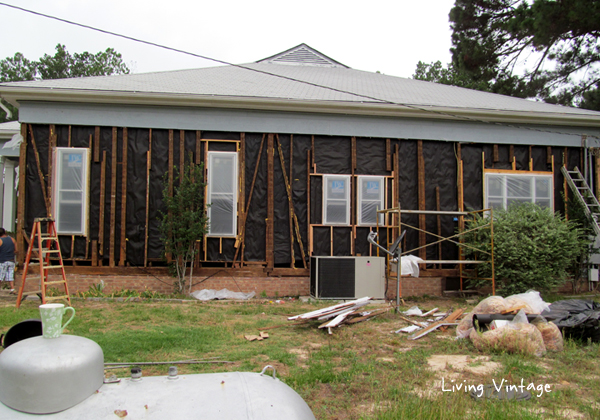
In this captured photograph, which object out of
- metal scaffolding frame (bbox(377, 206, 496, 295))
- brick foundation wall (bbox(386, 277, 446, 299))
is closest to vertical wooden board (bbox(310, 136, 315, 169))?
metal scaffolding frame (bbox(377, 206, 496, 295))

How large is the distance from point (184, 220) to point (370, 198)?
184 inches

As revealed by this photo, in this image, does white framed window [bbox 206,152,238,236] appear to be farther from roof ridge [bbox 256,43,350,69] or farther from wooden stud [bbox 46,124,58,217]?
roof ridge [bbox 256,43,350,69]

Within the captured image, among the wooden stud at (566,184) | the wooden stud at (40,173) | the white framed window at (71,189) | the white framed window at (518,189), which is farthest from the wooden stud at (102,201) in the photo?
the wooden stud at (566,184)

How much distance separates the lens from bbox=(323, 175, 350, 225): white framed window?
11248 mm

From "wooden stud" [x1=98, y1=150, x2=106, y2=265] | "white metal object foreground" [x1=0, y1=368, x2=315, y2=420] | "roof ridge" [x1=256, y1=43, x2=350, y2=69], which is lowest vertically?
"white metal object foreground" [x1=0, y1=368, x2=315, y2=420]

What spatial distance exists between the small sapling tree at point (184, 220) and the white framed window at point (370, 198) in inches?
154

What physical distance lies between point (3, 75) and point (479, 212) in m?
41.0

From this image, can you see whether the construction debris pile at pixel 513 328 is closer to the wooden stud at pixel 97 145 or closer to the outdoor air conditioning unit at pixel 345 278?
the outdoor air conditioning unit at pixel 345 278

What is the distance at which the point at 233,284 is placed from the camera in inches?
424

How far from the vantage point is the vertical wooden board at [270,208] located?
10930 millimetres

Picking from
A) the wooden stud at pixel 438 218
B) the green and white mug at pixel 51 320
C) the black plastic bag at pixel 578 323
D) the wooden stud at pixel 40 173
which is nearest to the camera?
the green and white mug at pixel 51 320

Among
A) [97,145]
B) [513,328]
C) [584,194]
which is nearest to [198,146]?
[97,145]

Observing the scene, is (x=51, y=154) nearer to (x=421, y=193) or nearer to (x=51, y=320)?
(x=421, y=193)

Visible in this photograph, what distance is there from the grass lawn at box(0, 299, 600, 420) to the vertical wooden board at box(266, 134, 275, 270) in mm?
2520
